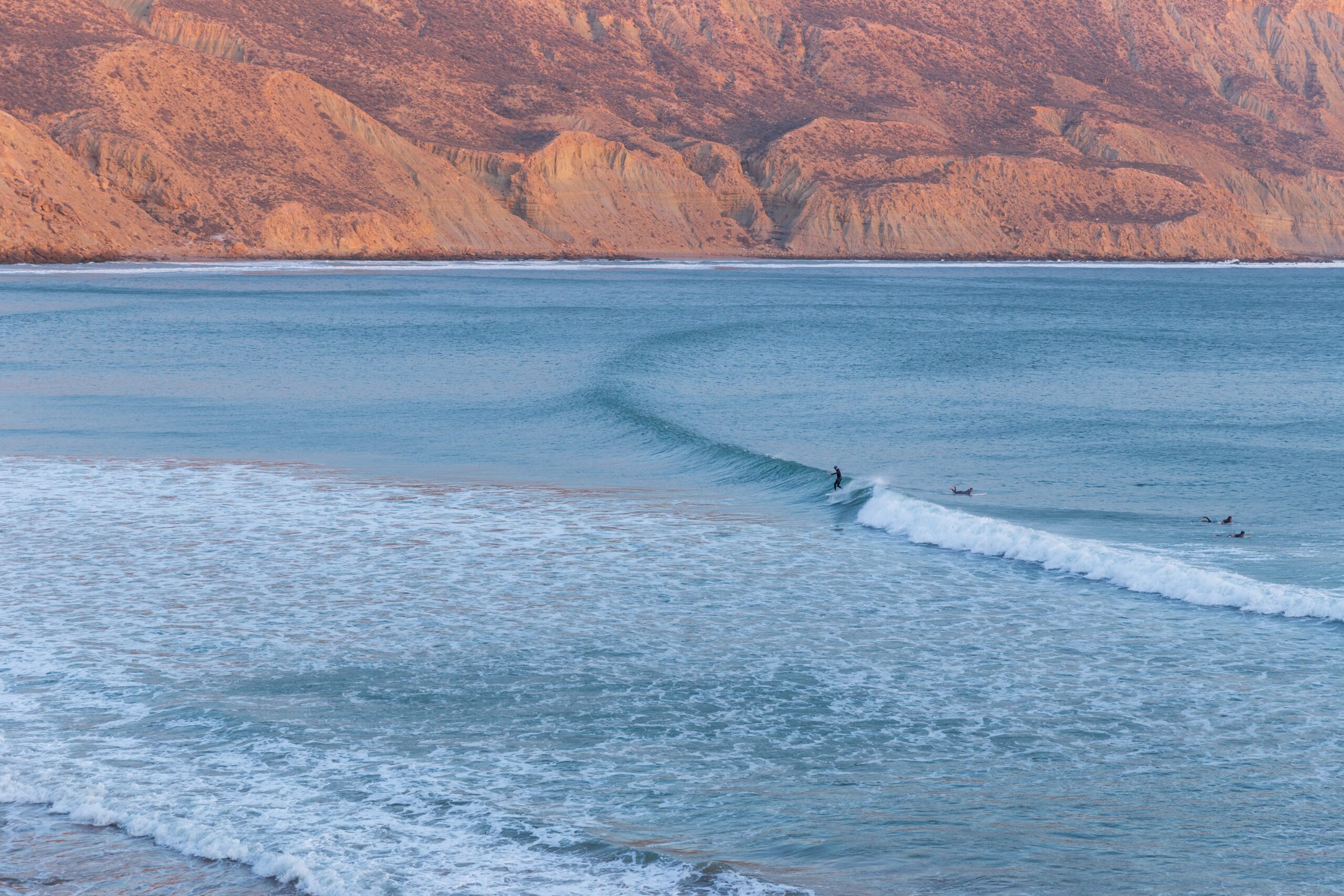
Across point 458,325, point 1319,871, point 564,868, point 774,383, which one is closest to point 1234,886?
point 1319,871

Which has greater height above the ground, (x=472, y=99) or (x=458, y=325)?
(x=472, y=99)

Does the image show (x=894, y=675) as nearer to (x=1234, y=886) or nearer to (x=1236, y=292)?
(x=1234, y=886)

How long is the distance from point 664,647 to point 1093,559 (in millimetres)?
6012

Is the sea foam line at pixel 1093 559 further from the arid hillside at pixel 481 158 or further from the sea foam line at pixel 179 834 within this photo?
the arid hillside at pixel 481 158

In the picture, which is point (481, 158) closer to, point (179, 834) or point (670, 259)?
point (670, 259)

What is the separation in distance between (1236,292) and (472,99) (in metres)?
98.2

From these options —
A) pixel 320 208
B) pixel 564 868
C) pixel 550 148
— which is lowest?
pixel 564 868

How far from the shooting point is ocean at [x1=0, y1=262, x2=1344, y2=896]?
815 cm

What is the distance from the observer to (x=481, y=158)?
489 feet

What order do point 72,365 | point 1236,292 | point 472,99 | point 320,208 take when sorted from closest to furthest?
point 72,365 < point 1236,292 < point 320,208 < point 472,99

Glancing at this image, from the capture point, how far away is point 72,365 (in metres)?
37.3

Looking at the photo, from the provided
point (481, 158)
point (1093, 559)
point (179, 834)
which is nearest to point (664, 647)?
point (179, 834)

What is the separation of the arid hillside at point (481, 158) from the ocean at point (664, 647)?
87.4 m

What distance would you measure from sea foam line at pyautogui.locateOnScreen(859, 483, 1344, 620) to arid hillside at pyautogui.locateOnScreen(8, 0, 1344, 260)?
97.3 metres
